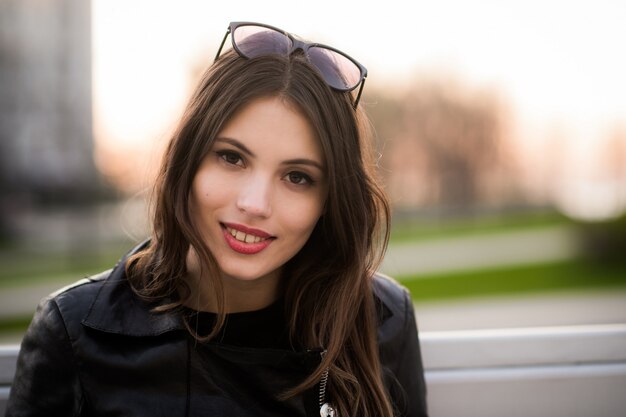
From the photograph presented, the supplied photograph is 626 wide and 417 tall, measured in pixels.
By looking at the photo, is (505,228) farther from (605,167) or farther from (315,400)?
(315,400)

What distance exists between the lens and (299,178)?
2186mm

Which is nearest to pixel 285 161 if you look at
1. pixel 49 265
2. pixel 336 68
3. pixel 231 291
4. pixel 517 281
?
pixel 336 68

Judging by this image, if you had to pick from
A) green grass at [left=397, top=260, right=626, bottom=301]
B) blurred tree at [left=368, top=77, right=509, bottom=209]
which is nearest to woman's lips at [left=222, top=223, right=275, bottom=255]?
green grass at [left=397, top=260, right=626, bottom=301]

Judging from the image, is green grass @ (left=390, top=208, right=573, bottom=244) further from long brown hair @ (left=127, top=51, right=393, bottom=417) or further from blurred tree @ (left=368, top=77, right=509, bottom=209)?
long brown hair @ (left=127, top=51, right=393, bottom=417)

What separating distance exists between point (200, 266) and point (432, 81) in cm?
2775

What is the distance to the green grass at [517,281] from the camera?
10680mm

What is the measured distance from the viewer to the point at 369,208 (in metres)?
2.31

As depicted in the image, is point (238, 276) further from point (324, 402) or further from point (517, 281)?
point (517, 281)

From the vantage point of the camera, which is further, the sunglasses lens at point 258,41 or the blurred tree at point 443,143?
the blurred tree at point 443,143

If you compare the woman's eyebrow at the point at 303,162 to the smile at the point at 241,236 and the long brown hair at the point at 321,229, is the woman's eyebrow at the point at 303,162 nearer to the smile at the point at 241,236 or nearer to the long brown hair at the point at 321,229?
the long brown hair at the point at 321,229

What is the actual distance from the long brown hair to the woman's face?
0.04 metres

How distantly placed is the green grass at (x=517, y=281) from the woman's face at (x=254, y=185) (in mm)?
8329

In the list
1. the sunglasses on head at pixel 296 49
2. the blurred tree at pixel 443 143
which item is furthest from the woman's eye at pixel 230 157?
the blurred tree at pixel 443 143

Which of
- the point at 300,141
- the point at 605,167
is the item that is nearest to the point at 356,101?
the point at 300,141
